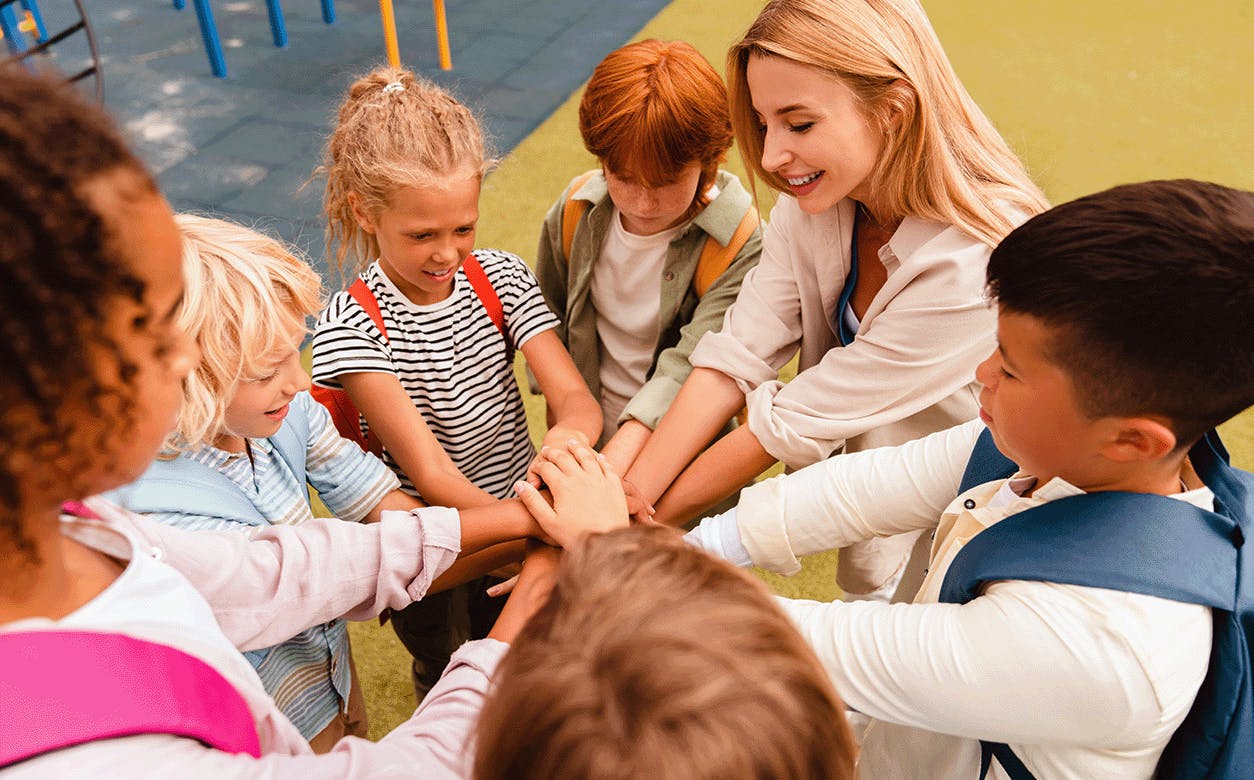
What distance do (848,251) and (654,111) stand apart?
1.33 ft

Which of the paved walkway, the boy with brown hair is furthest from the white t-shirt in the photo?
the paved walkway

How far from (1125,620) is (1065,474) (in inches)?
7.0

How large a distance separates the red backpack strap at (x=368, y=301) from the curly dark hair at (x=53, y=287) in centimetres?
101

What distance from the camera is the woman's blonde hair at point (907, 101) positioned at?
52.6 inches

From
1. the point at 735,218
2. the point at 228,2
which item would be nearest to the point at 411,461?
the point at 735,218

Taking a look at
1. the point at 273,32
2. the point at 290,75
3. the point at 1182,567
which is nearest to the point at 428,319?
the point at 1182,567


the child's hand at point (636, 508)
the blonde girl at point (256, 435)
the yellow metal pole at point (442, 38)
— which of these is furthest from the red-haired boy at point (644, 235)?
the yellow metal pole at point (442, 38)

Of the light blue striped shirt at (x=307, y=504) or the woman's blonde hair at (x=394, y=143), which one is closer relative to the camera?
the light blue striped shirt at (x=307, y=504)

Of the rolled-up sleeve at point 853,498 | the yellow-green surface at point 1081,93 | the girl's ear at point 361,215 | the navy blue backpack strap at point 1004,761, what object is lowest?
the yellow-green surface at point 1081,93

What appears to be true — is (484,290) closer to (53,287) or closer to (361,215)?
(361,215)

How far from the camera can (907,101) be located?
1.36 meters

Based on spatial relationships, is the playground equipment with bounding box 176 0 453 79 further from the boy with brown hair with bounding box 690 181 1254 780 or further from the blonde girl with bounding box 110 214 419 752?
the boy with brown hair with bounding box 690 181 1254 780

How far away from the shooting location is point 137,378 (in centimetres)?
56

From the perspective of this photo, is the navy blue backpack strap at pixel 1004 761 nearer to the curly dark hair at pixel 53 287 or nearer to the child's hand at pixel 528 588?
the child's hand at pixel 528 588
